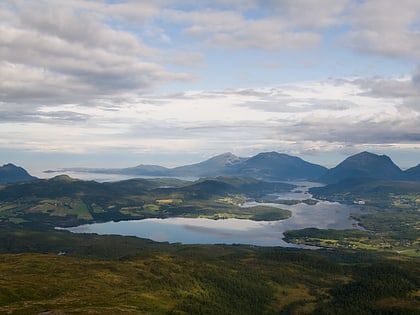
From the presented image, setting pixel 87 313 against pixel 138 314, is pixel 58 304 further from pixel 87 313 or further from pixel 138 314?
pixel 138 314

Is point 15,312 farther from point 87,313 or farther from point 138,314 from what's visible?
point 138,314

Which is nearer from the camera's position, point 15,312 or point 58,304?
point 15,312

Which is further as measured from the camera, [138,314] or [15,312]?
[138,314]

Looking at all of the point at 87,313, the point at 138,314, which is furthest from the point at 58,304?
the point at 138,314

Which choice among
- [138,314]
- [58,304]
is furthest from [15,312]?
[138,314]
